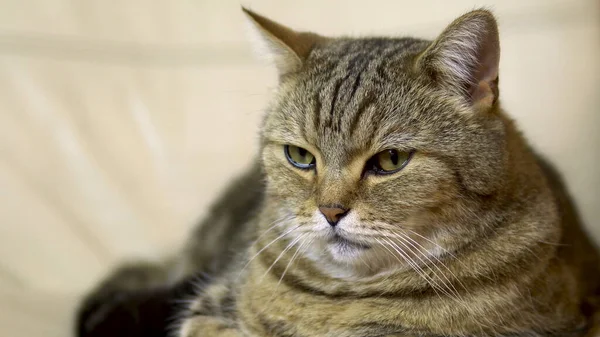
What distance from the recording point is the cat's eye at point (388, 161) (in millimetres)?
951

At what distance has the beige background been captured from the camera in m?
1.58

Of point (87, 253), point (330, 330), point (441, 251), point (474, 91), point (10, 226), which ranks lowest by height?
point (87, 253)

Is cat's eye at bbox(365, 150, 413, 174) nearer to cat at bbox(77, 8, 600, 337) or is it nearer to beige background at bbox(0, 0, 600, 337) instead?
cat at bbox(77, 8, 600, 337)

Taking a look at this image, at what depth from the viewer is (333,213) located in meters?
0.92

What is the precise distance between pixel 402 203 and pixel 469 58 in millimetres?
238

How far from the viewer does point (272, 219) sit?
1154 mm

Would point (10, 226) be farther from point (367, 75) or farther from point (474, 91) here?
point (474, 91)

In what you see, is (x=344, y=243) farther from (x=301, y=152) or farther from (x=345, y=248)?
(x=301, y=152)

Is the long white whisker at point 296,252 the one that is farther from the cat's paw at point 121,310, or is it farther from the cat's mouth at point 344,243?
the cat's paw at point 121,310

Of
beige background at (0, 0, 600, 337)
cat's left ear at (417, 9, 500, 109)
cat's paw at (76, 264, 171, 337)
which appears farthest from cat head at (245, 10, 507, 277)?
beige background at (0, 0, 600, 337)

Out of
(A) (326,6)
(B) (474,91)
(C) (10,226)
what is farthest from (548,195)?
(C) (10,226)

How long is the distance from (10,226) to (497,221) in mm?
1149

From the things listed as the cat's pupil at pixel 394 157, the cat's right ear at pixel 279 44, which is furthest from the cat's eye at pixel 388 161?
the cat's right ear at pixel 279 44

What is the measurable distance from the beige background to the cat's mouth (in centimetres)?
73
